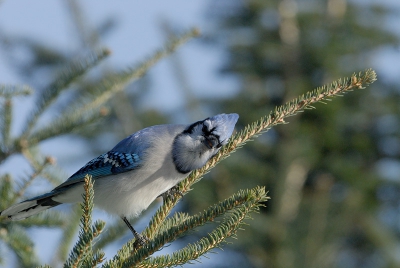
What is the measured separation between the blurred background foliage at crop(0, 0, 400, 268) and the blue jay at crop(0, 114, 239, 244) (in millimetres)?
1947

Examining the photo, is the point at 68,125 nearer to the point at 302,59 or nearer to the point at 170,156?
the point at 170,156

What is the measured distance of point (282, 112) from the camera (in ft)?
8.76

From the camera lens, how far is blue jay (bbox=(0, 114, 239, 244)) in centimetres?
317

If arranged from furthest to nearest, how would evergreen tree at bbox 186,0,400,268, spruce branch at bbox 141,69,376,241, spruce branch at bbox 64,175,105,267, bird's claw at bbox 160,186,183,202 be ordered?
evergreen tree at bbox 186,0,400,268 < bird's claw at bbox 160,186,183,202 < spruce branch at bbox 141,69,376,241 < spruce branch at bbox 64,175,105,267

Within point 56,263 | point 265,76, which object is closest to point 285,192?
point 265,76

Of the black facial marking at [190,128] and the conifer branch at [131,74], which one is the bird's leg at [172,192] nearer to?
the black facial marking at [190,128]

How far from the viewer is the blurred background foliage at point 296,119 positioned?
18.6 feet

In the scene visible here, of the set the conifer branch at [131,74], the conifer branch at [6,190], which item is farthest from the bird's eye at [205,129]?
the conifer branch at [6,190]


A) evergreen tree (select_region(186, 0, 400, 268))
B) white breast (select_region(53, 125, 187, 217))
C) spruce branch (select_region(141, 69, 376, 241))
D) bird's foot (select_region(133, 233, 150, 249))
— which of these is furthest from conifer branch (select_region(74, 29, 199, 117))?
evergreen tree (select_region(186, 0, 400, 268))

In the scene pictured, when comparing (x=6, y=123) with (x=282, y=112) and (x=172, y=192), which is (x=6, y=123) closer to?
(x=172, y=192)

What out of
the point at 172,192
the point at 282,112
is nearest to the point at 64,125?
the point at 172,192

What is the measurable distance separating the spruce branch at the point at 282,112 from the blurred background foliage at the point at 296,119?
232 centimetres

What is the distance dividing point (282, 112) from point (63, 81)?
1227mm

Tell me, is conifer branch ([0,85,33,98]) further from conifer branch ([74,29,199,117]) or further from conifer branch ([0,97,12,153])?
conifer branch ([74,29,199,117])
